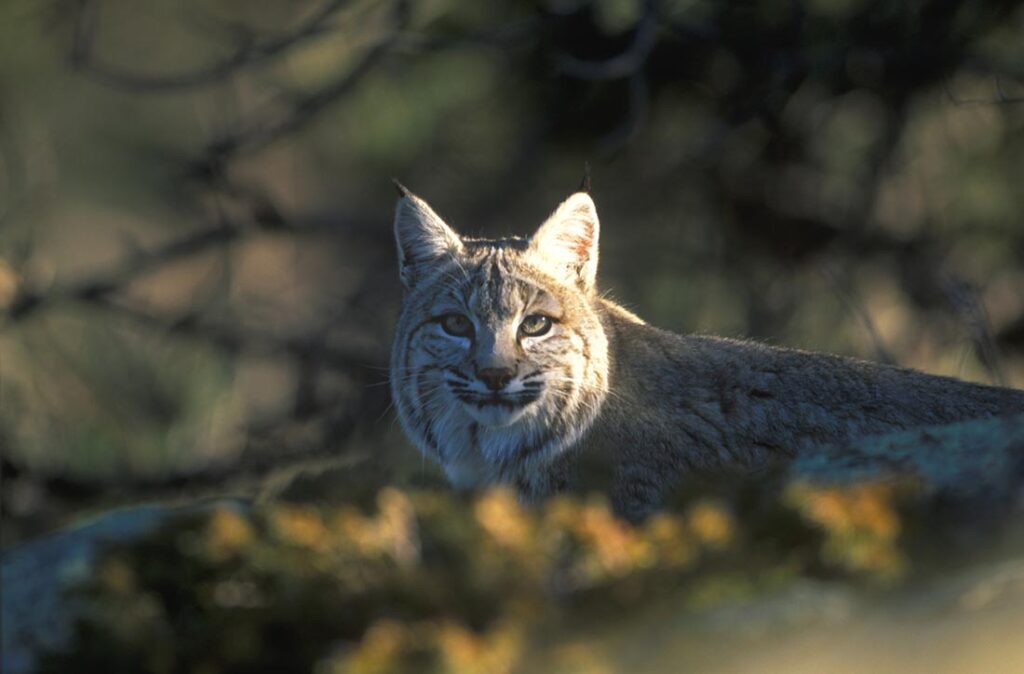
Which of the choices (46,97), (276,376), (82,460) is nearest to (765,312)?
(82,460)

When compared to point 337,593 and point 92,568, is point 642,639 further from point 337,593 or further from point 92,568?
point 92,568

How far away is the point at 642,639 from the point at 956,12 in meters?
6.59

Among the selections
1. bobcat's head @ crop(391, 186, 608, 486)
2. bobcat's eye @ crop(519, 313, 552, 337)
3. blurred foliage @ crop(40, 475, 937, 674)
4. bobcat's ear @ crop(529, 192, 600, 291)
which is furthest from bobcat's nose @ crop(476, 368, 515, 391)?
blurred foliage @ crop(40, 475, 937, 674)

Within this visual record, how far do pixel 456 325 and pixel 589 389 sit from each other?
0.60 m

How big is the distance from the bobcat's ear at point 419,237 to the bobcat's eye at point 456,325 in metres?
0.36

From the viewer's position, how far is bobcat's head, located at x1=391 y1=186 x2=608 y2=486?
15.6ft

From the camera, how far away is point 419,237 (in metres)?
5.39

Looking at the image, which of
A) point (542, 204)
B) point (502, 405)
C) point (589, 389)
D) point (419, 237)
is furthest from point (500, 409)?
point (542, 204)

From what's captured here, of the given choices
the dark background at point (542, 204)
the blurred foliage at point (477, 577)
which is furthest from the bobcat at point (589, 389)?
the dark background at point (542, 204)

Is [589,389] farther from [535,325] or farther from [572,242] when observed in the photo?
[572,242]

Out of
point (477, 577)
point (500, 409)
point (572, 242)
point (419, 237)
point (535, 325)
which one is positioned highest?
point (572, 242)

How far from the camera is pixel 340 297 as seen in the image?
10266mm

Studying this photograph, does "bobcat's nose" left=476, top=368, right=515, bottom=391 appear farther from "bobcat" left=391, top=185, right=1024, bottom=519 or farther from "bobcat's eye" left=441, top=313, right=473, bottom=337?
"bobcat's eye" left=441, top=313, right=473, bottom=337

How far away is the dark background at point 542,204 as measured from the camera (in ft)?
27.3
